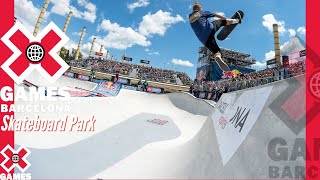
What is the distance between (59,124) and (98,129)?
1622 millimetres

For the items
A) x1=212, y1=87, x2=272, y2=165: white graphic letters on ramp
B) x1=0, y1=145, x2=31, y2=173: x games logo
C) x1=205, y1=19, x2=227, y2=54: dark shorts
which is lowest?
x1=0, y1=145, x2=31, y2=173: x games logo

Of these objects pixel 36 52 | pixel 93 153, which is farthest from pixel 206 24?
pixel 36 52

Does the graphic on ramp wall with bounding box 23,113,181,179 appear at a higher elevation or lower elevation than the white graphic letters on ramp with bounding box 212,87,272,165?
lower

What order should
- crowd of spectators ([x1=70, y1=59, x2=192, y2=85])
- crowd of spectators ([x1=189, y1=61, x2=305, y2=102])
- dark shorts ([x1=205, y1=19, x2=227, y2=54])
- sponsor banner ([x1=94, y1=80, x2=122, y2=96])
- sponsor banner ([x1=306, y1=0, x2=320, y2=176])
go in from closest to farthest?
1. sponsor banner ([x1=306, y1=0, x2=320, y2=176])
2. dark shorts ([x1=205, y1=19, x2=227, y2=54])
3. crowd of spectators ([x1=189, y1=61, x2=305, y2=102])
4. sponsor banner ([x1=94, y1=80, x2=122, y2=96])
5. crowd of spectators ([x1=70, y1=59, x2=192, y2=85])

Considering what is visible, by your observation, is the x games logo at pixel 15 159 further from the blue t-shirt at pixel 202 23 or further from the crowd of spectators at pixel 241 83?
the crowd of spectators at pixel 241 83

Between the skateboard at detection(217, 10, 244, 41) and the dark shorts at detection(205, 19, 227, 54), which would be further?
the skateboard at detection(217, 10, 244, 41)

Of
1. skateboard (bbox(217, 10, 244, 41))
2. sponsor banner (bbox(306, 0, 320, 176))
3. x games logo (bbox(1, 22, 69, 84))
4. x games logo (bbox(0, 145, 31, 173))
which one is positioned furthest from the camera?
x games logo (bbox(1, 22, 69, 84))

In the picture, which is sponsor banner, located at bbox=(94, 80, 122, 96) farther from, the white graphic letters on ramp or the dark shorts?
the white graphic letters on ramp

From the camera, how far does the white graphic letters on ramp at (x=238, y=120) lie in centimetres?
473

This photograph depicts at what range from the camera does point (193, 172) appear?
6.41m

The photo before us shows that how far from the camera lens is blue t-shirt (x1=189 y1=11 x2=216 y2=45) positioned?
6574 mm

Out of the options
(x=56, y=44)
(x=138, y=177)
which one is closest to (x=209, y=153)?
(x=138, y=177)

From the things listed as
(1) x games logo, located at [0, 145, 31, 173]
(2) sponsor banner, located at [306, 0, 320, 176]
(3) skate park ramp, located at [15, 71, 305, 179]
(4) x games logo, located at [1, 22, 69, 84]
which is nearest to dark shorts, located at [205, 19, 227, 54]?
(3) skate park ramp, located at [15, 71, 305, 179]

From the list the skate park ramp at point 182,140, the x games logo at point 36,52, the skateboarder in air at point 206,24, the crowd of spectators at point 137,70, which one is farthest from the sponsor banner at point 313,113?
the crowd of spectators at point 137,70
